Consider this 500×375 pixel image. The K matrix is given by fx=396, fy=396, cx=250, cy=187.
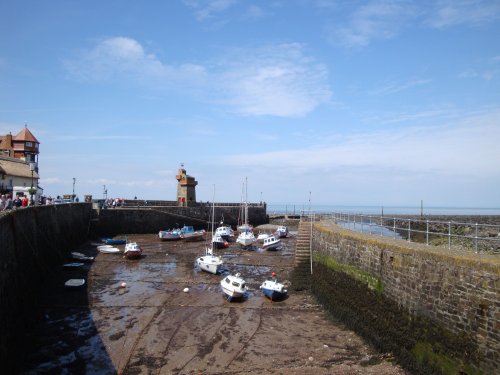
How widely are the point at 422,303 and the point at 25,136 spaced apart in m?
57.3

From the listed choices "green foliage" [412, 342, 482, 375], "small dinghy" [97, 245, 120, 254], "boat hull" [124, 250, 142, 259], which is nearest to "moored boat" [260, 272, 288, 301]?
"green foliage" [412, 342, 482, 375]

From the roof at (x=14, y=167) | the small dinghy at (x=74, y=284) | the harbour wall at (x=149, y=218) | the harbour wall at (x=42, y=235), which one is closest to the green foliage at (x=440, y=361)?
the harbour wall at (x=42, y=235)

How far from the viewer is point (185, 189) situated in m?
48.7

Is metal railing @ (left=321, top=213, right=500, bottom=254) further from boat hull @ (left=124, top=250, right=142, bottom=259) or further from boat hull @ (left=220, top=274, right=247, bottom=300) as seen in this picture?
boat hull @ (left=124, top=250, right=142, bottom=259)

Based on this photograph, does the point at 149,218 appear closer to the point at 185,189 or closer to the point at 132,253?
the point at 185,189

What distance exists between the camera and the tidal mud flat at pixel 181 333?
11.8 metres

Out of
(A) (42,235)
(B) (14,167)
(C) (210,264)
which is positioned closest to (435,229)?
(C) (210,264)

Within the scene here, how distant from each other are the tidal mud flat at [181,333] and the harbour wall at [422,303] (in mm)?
853

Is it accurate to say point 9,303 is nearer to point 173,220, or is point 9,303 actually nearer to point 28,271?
point 28,271

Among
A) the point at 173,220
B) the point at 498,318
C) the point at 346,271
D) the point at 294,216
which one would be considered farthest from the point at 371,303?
the point at 294,216

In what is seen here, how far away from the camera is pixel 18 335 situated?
13.1 metres

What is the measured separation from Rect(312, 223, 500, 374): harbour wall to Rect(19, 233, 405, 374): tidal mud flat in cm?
85

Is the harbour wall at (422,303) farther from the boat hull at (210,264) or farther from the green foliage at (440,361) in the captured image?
the boat hull at (210,264)

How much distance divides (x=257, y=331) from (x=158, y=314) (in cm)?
437
